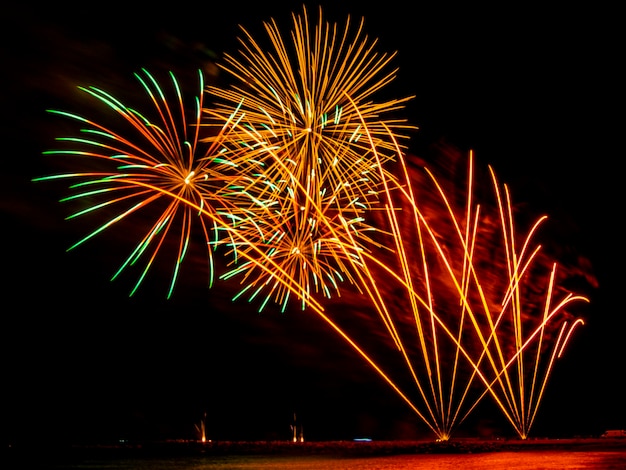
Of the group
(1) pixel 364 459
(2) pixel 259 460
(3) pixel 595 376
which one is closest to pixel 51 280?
(2) pixel 259 460

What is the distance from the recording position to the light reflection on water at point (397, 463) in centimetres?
684

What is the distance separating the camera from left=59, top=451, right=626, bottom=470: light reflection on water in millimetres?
6836

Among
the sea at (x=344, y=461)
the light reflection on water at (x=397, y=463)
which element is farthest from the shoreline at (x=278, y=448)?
the light reflection on water at (x=397, y=463)

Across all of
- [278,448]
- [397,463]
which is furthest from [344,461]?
[278,448]

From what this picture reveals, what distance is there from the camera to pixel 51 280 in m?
10.4

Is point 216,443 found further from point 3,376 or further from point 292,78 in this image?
point 292,78

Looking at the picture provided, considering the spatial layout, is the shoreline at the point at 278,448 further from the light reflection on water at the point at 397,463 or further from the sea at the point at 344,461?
the light reflection on water at the point at 397,463

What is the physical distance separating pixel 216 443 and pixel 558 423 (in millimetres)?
6791

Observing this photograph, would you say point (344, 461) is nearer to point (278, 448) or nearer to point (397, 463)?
point (397, 463)

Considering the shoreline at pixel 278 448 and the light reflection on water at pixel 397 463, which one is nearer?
the light reflection on water at pixel 397 463

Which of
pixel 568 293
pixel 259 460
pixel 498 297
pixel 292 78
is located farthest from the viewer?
pixel 568 293

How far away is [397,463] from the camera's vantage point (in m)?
7.23

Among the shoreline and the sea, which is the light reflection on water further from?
the shoreline

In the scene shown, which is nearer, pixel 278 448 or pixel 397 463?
pixel 397 463
